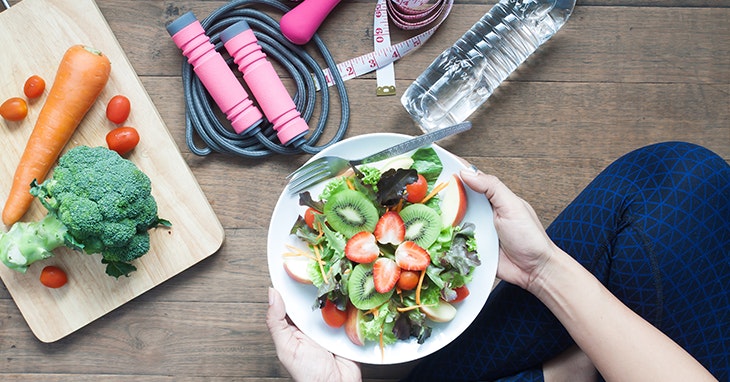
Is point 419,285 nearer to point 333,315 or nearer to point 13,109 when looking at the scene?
point 333,315

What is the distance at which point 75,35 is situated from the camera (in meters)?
1.38

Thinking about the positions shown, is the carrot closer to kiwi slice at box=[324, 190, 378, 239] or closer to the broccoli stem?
the broccoli stem

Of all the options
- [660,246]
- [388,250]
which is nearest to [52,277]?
[388,250]

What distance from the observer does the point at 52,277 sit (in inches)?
53.7

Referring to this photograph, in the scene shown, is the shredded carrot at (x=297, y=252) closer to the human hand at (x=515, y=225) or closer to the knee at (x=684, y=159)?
the human hand at (x=515, y=225)

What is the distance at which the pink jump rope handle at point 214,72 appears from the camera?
53.2 inches

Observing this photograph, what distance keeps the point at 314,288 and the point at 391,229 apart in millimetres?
221

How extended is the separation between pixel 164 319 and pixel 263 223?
35 cm

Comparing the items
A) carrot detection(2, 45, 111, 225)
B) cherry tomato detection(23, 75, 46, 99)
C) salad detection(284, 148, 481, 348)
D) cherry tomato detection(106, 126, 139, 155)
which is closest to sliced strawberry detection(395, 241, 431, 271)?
salad detection(284, 148, 481, 348)

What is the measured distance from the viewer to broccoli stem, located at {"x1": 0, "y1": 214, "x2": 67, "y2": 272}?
1294 mm

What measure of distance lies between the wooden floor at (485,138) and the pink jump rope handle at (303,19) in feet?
0.25

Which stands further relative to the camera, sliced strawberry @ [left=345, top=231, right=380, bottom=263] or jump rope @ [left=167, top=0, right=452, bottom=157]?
jump rope @ [left=167, top=0, right=452, bottom=157]

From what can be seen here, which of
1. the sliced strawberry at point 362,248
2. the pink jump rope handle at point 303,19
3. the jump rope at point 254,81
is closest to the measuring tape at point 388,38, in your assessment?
the jump rope at point 254,81

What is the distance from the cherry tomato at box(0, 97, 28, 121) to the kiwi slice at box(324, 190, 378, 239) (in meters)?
0.77
